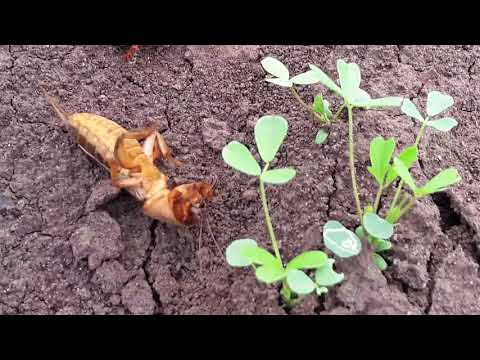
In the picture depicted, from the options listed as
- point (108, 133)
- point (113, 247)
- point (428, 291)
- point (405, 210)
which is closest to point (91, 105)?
point (108, 133)

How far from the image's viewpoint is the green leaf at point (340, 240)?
173 cm

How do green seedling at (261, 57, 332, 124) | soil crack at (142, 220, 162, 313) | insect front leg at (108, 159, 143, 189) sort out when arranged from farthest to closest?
insect front leg at (108, 159, 143, 189) → green seedling at (261, 57, 332, 124) → soil crack at (142, 220, 162, 313)

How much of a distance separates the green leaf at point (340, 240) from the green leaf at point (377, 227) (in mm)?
52

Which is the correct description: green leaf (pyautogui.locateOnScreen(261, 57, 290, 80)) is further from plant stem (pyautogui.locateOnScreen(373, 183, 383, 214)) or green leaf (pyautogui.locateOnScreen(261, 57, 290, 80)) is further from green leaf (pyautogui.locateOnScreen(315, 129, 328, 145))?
plant stem (pyautogui.locateOnScreen(373, 183, 383, 214))

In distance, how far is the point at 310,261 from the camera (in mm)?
1662

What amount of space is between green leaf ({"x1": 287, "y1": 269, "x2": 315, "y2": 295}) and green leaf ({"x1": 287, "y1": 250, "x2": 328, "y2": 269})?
0.02 m

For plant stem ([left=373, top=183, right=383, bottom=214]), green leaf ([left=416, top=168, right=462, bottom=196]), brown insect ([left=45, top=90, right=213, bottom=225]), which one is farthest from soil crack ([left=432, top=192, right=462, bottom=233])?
brown insect ([left=45, top=90, right=213, bottom=225])

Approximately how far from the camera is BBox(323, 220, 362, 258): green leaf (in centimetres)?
173

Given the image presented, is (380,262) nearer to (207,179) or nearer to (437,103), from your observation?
(437,103)

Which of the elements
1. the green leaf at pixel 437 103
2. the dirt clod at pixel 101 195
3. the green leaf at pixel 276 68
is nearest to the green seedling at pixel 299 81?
the green leaf at pixel 276 68

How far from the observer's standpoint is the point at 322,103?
2.17 meters

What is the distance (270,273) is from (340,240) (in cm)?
26

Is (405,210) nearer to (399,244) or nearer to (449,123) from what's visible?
(399,244)

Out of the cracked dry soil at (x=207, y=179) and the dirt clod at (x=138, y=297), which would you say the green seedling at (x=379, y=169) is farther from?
the dirt clod at (x=138, y=297)
